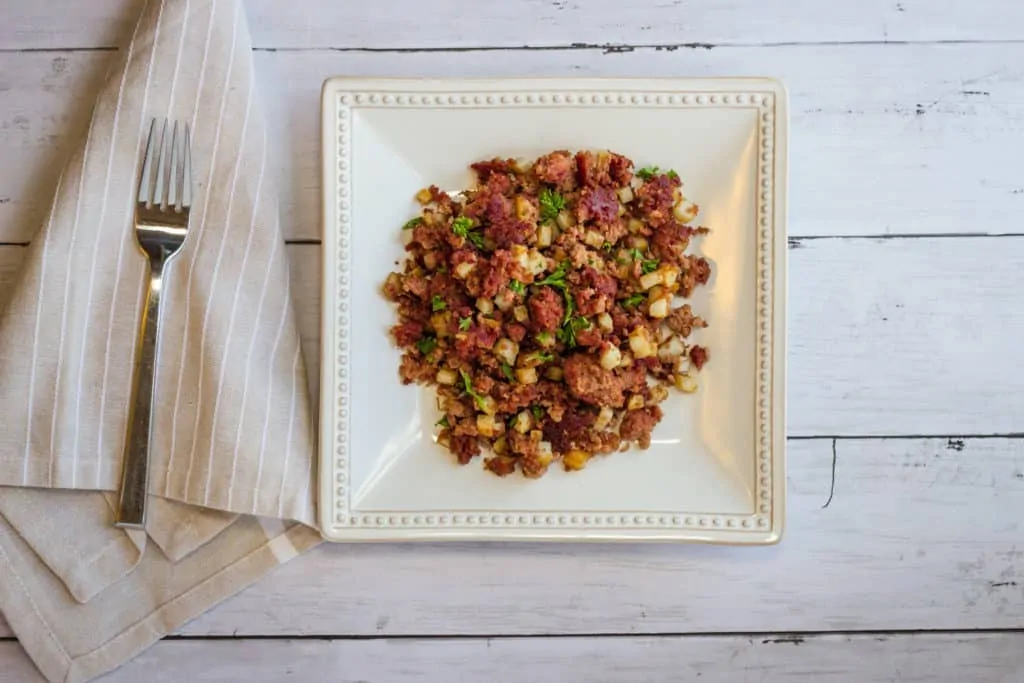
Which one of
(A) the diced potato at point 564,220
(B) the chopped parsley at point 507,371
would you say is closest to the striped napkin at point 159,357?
(B) the chopped parsley at point 507,371

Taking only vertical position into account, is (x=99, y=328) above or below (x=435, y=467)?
above

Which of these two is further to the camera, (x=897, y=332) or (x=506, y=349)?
(x=897, y=332)

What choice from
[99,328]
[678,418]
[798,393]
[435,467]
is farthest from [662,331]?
[99,328]

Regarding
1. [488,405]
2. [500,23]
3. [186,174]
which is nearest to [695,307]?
Answer: [488,405]

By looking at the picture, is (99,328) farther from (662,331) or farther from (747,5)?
(747,5)

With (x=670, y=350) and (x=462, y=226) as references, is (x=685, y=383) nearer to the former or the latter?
(x=670, y=350)

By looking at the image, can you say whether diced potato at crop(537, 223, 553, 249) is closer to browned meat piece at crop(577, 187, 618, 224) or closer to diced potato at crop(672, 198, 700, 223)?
browned meat piece at crop(577, 187, 618, 224)

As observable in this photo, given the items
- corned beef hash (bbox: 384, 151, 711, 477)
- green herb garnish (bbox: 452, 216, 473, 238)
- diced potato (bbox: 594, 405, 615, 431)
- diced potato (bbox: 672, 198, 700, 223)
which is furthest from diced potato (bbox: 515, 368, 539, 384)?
diced potato (bbox: 672, 198, 700, 223)
